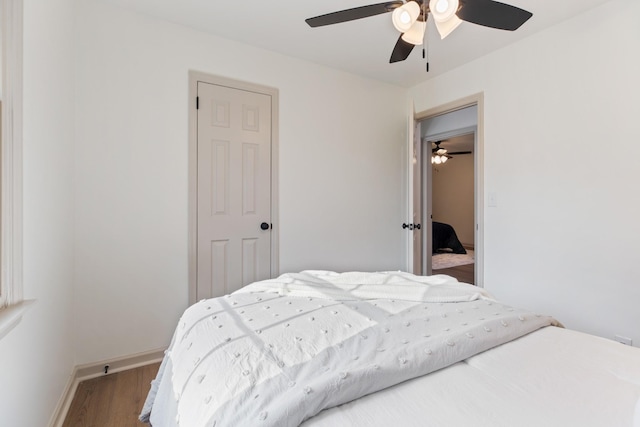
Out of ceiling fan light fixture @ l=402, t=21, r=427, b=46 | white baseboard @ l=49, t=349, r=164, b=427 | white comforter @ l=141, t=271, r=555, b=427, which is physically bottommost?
white baseboard @ l=49, t=349, r=164, b=427

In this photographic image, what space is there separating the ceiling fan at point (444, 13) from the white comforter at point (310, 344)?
4.24 feet

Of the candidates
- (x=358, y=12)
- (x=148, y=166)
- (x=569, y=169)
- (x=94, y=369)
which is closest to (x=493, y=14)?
(x=358, y=12)

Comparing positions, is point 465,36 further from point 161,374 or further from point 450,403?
point 161,374

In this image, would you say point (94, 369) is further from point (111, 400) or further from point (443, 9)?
point (443, 9)

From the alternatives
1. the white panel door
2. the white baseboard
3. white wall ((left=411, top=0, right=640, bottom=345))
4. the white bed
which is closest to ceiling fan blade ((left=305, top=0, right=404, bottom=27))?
the white panel door

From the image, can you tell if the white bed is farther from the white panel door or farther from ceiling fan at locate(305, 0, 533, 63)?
ceiling fan at locate(305, 0, 533, 63)

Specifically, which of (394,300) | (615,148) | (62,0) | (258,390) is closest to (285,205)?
(394,300)

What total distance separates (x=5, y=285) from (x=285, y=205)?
1.90 m

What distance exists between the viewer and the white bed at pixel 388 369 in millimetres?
714

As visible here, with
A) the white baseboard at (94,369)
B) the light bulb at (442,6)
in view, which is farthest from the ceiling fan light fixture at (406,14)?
the white baseboard at (94,369)

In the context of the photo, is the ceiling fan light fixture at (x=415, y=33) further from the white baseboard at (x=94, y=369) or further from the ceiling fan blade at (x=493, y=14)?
the white baseboard at (x=94, y=369)

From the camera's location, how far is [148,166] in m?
2.22

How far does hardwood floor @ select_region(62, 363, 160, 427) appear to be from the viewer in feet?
5.39

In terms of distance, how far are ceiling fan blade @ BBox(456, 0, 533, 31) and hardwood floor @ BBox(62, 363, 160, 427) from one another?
260 centimetres
